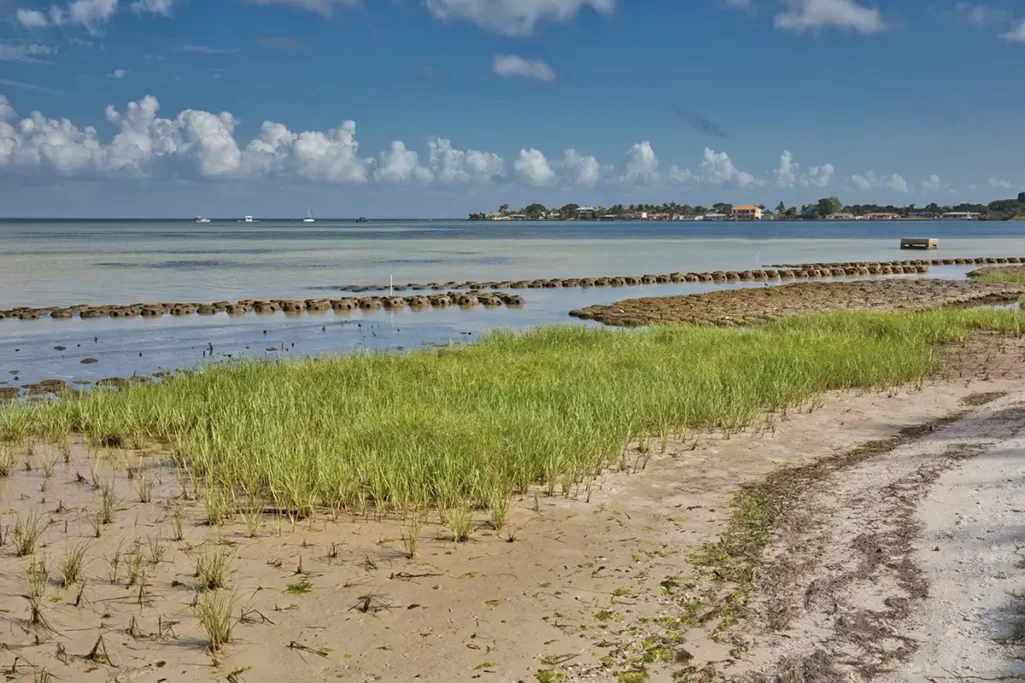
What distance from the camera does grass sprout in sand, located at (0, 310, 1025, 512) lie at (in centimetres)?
927

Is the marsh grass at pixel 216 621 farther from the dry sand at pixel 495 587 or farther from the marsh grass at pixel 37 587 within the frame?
the marsh grass at pixel 37 587

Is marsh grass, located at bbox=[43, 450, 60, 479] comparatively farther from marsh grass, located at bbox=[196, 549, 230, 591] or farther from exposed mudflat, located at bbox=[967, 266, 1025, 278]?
exposed mudflat, located at bbox=[967, 266, 1025, 278]

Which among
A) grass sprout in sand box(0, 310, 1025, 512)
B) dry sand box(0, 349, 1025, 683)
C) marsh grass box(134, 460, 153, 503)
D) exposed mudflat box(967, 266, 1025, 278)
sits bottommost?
dry sand box(0, 349, 1025, 683)

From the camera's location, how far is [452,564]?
25.2 feet

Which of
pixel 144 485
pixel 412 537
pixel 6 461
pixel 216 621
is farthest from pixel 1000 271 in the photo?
pixel 216 621

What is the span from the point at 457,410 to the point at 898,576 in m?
6.39

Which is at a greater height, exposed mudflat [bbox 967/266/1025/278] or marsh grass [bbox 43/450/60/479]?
exposed mudflat [bbox 967/266/1025/278]

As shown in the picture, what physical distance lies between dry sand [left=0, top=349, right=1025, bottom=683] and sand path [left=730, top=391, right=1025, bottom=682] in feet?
0.09

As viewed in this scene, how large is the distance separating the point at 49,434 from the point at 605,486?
7802 mm

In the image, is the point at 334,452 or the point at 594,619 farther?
the point at 334,452

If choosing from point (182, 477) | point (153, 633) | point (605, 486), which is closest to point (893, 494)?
point (605, 486)

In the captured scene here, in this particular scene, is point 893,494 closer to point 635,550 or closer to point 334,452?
point 635,550

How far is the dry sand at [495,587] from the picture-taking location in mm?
5973

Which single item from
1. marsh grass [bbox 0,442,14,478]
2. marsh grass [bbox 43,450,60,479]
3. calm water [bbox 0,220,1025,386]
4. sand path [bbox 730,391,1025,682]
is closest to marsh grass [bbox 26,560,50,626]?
marsh grass [bbox 43,450,60,479]
